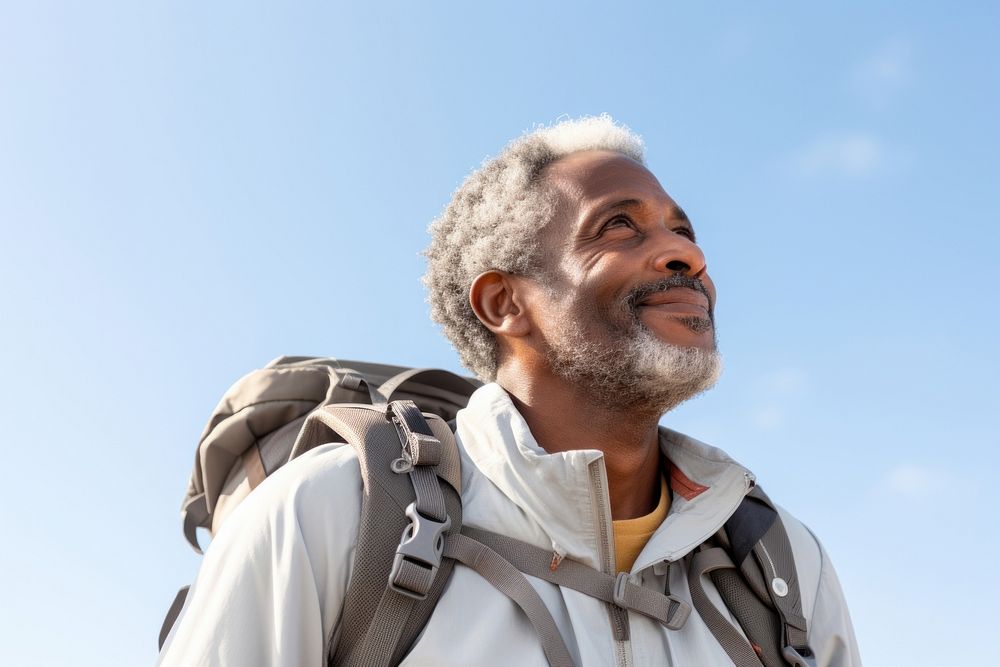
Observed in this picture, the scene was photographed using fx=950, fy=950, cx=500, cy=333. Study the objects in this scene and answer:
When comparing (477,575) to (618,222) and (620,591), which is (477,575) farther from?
(618,222)

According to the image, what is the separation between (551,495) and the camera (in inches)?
130

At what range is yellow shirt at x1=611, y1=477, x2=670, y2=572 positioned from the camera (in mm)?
3506

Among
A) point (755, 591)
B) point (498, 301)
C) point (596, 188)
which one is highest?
point (596, 188)

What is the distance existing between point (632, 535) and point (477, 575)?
79cm

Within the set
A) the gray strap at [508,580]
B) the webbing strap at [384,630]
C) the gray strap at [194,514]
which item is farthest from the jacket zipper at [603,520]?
the gray strap at [194,514]

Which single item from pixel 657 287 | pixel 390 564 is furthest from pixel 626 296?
pixel 390 564

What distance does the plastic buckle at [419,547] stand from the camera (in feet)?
9.24

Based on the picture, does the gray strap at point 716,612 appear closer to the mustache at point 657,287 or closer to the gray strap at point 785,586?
the gray strap at point 785,586

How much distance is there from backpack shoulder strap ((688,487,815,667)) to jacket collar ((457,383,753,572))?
12 cm

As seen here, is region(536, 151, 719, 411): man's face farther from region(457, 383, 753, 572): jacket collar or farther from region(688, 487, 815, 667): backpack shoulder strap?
region(688, 487, 815, 667): backpack shoulder strap

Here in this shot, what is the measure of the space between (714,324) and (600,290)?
22.3 inches

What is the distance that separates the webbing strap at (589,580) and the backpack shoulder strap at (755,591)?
0.24 m

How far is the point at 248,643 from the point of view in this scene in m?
2.80

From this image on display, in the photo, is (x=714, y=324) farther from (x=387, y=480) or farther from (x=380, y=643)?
(x=380, y=643)
